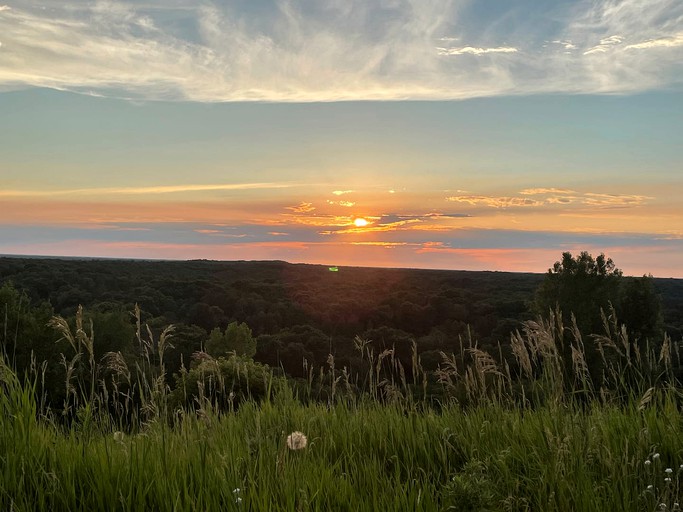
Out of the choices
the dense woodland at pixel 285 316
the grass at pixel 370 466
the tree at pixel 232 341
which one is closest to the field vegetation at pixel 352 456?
Answer: the grass at pixel 370 466

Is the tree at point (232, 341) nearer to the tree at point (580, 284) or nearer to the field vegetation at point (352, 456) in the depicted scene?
the tree at point (580, 284)

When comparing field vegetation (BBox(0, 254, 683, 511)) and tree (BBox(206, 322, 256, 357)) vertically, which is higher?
field vegetation (BBox(0, 254, 683, 511))

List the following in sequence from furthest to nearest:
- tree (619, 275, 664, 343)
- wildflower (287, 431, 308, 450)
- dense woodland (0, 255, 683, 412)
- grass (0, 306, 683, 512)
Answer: tree (619, 275, 664, 343), dense woodland (0, 255, 683, 412), wildflower (287, 431, 308, 450), grass (0, 306, 683, 512)

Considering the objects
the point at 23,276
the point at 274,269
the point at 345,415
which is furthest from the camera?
the point at 274,269

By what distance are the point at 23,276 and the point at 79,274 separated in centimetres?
888

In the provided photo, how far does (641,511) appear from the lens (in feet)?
11.6

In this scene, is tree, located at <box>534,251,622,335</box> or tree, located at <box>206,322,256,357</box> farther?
tree, located at <box>534,251,622,335</box>

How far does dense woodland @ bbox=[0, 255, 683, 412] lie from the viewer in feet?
110

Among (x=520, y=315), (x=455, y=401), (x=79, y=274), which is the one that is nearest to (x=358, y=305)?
(x=520, y=315)

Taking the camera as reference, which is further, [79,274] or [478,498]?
[79,274]

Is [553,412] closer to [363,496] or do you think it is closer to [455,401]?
[455,401]

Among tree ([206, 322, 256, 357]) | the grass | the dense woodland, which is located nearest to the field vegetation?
the grass

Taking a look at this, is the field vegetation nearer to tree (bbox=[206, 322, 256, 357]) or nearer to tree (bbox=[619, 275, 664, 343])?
tree (bbox=[206, 322, 256, 357])

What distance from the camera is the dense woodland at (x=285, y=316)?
33.6 m
